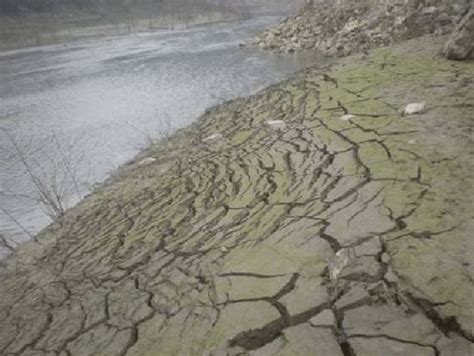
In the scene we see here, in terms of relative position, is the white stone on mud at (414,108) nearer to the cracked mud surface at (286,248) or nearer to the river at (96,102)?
the cracked mud surface at (286,248)

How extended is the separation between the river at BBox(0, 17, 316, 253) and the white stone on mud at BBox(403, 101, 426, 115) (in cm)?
409

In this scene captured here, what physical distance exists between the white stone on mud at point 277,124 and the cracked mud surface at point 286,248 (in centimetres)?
3

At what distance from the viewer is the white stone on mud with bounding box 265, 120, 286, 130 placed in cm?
537

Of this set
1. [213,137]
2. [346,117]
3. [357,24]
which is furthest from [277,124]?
[357,24]

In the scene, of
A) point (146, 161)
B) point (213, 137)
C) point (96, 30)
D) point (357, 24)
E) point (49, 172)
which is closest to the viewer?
point (213, 137)

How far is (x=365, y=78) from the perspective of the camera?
605cm

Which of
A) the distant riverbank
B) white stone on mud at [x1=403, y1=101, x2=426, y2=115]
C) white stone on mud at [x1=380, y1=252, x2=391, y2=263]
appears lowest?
the distant riverbank

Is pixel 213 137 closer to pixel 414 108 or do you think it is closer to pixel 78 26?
pixel 414 108

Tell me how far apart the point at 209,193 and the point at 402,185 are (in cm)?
169

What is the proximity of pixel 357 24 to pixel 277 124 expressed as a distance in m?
9.77

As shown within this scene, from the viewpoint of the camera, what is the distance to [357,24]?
14.0 meters

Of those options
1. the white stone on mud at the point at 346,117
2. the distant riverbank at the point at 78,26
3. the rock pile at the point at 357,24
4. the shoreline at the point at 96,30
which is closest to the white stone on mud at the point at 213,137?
the white stone on mud at the point at 346,117

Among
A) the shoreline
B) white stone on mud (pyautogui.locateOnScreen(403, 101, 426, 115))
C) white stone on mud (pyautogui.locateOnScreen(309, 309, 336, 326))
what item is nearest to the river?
white stone on mud (pyautogui.locateOnScreen(403, 101, 426, 115))

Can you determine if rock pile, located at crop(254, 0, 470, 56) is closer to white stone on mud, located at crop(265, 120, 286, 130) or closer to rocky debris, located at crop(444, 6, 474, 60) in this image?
rocky debris, located at crop(444, 6, 474, 60)
